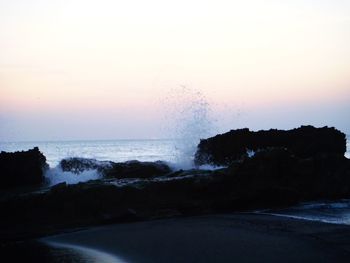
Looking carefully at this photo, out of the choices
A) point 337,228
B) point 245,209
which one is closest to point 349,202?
point 245,209

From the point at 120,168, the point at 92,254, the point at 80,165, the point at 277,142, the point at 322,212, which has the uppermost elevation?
the point at 277,142

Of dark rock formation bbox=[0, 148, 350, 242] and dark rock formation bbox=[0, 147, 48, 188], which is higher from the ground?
dark rock formation bbox=[0, 147, 48, 188]

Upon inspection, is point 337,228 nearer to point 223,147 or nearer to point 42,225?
point 42,225

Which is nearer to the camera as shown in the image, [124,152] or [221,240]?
[221,240]

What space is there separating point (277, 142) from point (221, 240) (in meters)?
10.7

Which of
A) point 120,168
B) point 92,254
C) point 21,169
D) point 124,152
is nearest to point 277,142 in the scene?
point 120,168

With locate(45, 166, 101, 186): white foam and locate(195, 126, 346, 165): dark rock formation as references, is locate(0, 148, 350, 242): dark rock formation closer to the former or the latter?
locate(45, 166, 101, 186): white foam

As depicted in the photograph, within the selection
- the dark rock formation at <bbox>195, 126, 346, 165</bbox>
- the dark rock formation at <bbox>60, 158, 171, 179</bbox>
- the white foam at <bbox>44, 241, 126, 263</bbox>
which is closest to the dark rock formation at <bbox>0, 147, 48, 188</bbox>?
the dark rock formation at <bbox>60, 158, 171, 179</bbox>

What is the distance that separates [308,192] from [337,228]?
4.60 meters

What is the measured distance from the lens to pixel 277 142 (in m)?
19.5

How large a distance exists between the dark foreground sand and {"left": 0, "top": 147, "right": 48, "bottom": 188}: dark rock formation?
5.39m

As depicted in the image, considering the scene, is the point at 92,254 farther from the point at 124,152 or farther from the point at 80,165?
the point at 124,152

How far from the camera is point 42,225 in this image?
38.5ft

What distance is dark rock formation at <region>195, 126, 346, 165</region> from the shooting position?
19016 millimetres
